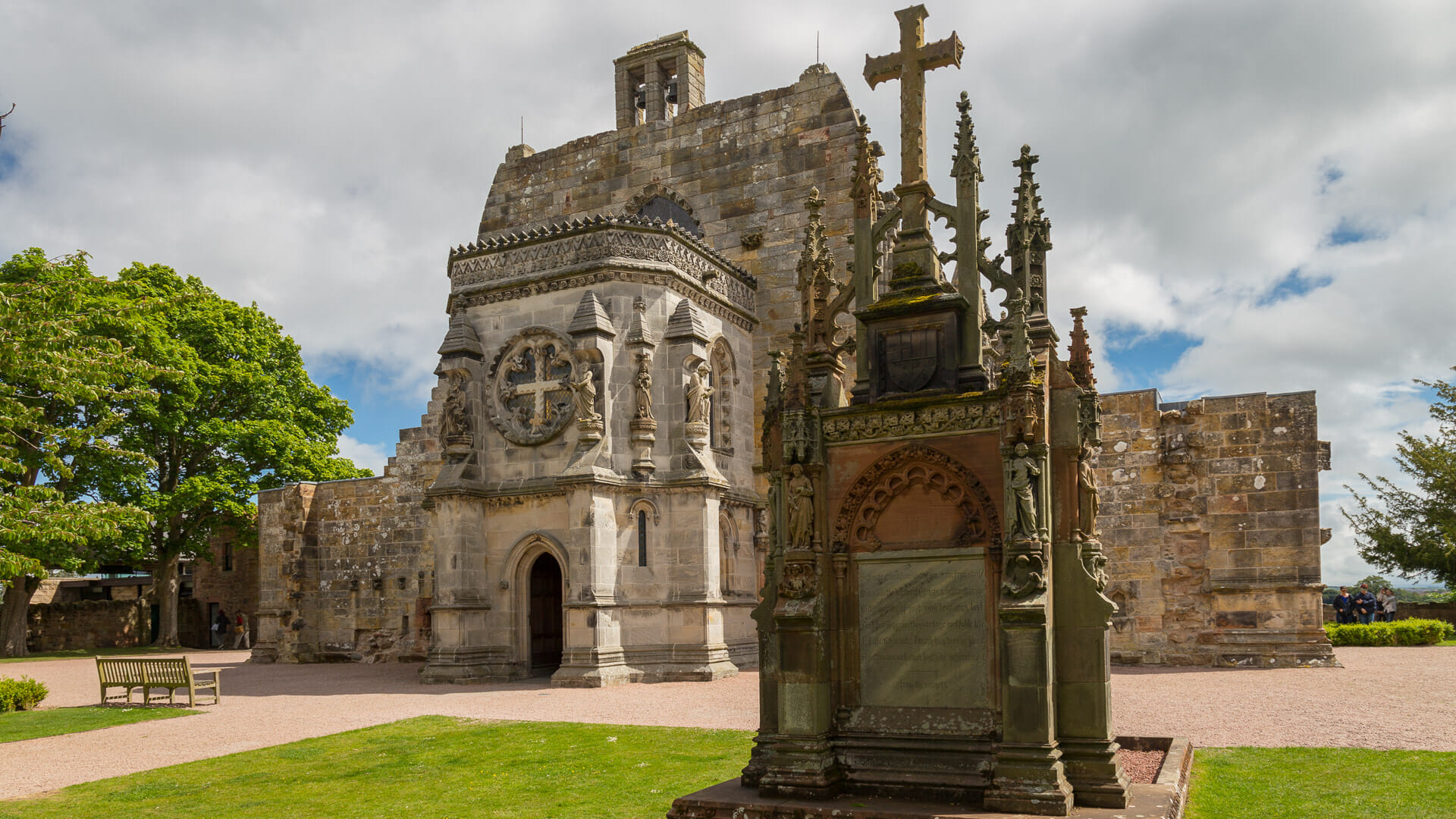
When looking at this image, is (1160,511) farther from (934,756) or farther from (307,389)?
(307,389)

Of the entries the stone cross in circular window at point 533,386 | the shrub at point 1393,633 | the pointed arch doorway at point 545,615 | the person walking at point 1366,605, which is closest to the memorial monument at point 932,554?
the stone cross in circular window at point 533,386

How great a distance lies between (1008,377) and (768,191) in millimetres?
18281

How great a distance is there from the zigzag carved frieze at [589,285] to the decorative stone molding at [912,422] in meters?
12.9

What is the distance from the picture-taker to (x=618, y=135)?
88.6 ft

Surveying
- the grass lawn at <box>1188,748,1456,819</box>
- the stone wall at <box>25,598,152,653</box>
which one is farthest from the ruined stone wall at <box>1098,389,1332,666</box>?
the stone wall at <box>25,598,152,653</box>

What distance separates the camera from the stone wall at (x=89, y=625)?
117 feet

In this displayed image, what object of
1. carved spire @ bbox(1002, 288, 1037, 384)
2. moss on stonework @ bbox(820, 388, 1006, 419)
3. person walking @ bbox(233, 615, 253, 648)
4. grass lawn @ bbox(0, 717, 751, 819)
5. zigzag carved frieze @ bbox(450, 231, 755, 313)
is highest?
zigzag carved frieze @ bbox(450, 231, 755, 313)

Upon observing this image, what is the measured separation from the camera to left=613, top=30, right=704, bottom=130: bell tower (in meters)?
27.2

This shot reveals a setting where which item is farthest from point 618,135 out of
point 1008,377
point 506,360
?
point 1008,377

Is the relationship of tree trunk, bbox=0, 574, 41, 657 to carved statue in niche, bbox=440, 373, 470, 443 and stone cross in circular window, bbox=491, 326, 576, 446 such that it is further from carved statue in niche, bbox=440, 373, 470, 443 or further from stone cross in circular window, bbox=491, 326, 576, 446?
stone cross in circular window, bbox=491, 326, 576, 446

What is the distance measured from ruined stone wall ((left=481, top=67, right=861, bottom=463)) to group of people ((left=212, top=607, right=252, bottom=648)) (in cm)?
1920

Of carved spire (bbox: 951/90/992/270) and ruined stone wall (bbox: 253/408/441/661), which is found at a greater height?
carved spire (bbox: 951/90/992/270)

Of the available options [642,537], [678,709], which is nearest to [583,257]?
[642,537]

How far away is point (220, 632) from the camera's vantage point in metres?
36.8
